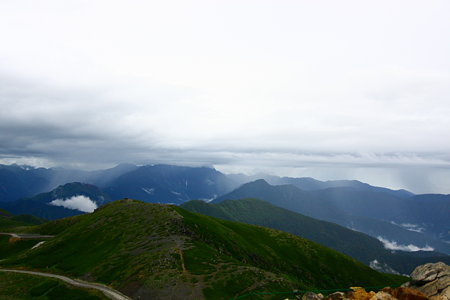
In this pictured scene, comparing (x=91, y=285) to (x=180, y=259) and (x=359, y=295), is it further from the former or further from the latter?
(x=359, y=295)

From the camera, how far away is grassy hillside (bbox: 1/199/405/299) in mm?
68875

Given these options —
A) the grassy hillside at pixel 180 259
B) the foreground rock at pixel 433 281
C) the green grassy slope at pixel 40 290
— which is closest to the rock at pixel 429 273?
the foreground rock at pixel 433 281

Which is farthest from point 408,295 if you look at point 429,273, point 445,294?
point 429,273

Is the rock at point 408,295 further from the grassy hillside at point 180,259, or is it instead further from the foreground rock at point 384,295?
the grassy hillside at point 180,259

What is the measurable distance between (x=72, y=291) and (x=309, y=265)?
133867 millimetres

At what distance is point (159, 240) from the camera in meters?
106

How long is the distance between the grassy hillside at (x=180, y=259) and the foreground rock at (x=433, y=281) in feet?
116

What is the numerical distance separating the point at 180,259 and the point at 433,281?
65.0 m

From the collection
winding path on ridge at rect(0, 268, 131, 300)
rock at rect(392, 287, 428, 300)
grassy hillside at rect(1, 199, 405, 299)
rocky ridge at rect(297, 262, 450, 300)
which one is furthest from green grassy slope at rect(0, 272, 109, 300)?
rock at rect(392, 287, 428, 300)

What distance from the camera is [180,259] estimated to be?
8381cm

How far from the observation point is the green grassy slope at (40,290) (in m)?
73.9

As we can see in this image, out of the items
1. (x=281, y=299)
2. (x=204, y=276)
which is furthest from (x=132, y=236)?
(x=281, y=299)

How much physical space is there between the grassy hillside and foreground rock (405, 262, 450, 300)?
1394 inches

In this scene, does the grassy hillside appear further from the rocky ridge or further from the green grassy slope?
the rocky ridge
